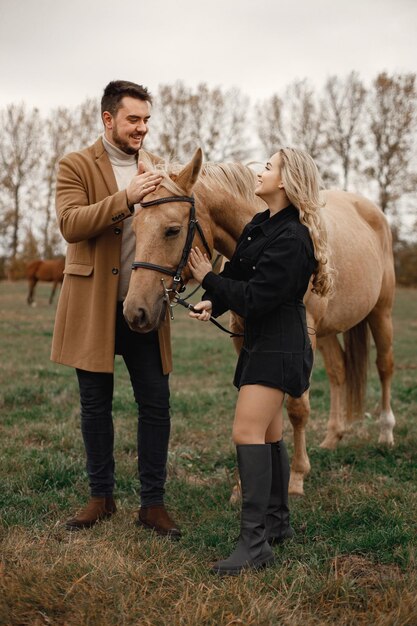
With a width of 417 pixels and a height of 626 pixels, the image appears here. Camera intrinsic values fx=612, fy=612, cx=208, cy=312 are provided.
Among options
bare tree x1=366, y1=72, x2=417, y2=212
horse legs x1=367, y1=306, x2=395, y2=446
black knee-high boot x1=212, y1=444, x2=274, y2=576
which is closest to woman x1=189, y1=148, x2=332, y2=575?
black knee-high boot x1=212, y1=444, x2=274, y2=576

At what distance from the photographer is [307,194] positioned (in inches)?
116

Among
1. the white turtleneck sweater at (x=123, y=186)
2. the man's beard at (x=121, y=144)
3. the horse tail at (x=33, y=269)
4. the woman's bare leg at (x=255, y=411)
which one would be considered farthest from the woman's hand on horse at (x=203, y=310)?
the horse tail at (x=33, y=269)

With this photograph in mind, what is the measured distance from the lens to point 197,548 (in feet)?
10.5

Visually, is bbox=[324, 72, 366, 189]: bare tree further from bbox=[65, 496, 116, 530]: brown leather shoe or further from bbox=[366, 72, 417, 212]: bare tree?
bbox=[65, 496, 116, 530]: brown leather shoe

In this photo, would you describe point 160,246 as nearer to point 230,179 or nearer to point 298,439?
point 230,179

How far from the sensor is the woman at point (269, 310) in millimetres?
2811

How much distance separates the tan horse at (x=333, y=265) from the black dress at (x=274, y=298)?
1.09 ft

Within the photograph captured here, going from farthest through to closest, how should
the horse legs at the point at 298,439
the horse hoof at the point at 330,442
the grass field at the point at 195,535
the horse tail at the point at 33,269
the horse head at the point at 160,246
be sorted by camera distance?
the horse tail at the point at 33,269 < the horse hoof at the point at 330,442 < the horse legs at the point at 298,439 < the horse head at the point at 160,246 < the grass field at the point at 195,535

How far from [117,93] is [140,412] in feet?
6.02

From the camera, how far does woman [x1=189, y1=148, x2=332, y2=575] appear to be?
2.81 m

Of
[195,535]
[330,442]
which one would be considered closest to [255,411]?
[195,535]

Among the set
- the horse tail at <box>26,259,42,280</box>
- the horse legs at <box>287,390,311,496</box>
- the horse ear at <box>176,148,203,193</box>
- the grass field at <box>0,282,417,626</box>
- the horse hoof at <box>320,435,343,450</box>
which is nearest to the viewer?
the grass field at <box>0,282,417,626</box>

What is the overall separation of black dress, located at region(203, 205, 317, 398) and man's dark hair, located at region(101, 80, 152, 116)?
1.07 meters

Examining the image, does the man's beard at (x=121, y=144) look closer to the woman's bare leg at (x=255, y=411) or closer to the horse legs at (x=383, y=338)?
the woman's bare leg at (x=255, y=411)
